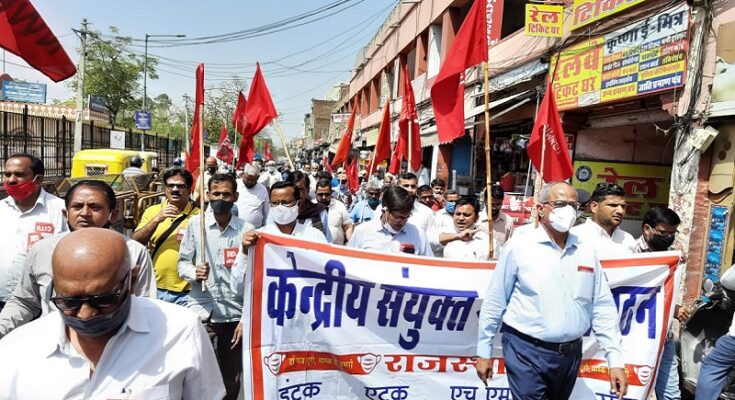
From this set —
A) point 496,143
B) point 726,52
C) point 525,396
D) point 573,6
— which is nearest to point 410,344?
point 525,396

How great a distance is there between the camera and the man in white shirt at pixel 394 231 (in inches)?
157

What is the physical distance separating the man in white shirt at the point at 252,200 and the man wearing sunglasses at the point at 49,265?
3.65 metres

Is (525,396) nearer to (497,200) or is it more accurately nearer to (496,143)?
(497,200)

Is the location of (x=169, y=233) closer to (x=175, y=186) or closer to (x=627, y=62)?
(x=175, y=186)

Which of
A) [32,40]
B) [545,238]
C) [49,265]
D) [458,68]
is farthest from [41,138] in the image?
[545,238]

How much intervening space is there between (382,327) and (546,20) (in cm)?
745

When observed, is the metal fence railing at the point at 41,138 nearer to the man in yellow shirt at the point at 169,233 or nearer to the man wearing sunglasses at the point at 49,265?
the man in yellow shirt at the point at 169,233

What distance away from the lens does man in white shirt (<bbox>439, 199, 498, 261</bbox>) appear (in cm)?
457

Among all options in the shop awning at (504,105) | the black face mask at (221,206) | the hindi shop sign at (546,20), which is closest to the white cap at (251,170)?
the black face mask at (221,206)

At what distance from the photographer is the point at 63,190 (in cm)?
764

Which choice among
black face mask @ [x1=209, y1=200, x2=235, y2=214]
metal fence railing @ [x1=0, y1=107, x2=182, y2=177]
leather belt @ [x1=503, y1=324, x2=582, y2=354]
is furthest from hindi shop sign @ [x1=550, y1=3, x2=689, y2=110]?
metal fence railing @ [x1=0, y1=107, x2=182, y2=177]

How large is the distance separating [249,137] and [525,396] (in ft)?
17.4

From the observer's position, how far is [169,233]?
3992 mm

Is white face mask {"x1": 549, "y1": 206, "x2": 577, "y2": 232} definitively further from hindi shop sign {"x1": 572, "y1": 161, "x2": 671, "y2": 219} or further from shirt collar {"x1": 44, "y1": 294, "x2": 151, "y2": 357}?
hindi shop sign {"x1": 572, "y1": 161, "x2": 671, "y2": 219}
